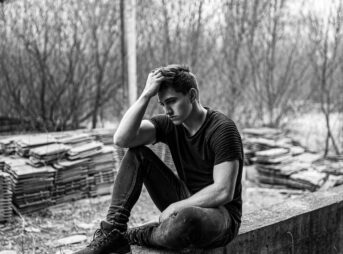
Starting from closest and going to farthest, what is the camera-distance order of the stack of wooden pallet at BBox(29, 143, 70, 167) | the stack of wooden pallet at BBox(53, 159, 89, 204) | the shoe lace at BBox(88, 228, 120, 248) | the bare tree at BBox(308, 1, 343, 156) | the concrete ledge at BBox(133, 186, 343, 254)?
the shoe lace at BBox(88, 228, 120, 248)
the concrete ledge at BBox(133, 186, 343, 254)
the stack of wooden pallet at BBox(29, 143, 70, 167)
the stack of wooden pallet at BBox(53, 159, 89, 204)
the bare tree at BBox(308, 1, 343, 156)

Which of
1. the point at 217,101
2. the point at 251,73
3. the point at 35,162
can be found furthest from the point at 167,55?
the point at 35,162

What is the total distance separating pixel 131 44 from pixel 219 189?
611 cm

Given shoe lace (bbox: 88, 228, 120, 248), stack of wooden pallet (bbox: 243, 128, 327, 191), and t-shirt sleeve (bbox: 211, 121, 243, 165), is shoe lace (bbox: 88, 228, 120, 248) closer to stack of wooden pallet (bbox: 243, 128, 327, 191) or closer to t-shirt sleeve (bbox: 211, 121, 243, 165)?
t-shirt sleeve (bbox: 211, 121, 243, 165)

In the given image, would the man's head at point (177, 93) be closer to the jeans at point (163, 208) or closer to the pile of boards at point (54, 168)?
the jeans at point (163, 208)

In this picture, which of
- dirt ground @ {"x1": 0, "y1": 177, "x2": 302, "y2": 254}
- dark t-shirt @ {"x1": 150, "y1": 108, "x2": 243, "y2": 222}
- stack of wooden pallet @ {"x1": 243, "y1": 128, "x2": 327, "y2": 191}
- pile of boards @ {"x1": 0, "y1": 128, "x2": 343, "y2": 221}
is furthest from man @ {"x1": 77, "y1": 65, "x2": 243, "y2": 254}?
stack of wooden pallet @ {"x1": 243, "y1": 128, "x2": 327, "y2": 191}

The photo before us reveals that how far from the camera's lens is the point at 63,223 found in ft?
17.0

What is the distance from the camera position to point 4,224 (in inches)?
191

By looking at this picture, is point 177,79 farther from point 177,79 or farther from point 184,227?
point 184,227

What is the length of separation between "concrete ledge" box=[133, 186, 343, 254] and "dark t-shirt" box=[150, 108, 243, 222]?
502 millimetres

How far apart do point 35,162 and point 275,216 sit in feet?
10.1

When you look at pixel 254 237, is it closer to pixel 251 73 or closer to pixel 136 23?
pixel 136 23

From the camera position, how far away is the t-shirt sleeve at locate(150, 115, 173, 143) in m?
3.22

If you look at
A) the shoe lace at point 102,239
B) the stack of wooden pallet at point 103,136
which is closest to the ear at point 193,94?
the shoe lace at point 102,239

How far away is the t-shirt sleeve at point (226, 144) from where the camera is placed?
9.10ft
